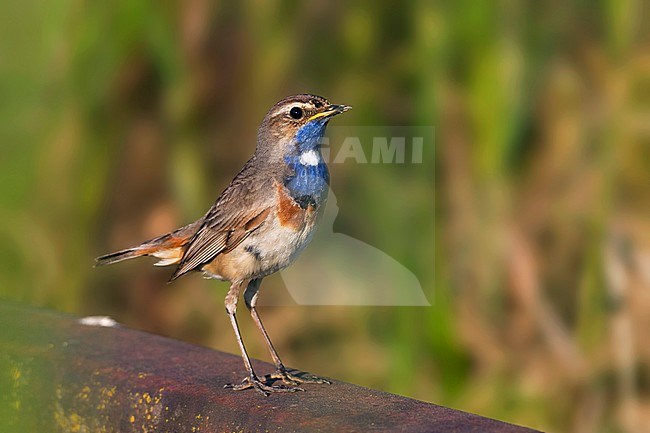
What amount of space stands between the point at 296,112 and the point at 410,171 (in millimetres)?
1495

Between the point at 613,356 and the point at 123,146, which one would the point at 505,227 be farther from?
the point at 123,146

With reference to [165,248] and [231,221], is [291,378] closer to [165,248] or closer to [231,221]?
[231,221]

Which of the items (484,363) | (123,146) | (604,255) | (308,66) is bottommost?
(484,363)

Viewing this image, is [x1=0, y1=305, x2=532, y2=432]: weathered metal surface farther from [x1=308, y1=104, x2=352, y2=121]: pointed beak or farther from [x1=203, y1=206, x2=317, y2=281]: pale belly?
[x1=308, y1=104, x2=352, y2=121]: pointed beak

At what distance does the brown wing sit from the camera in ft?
11.5

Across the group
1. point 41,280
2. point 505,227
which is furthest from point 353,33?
point 41,280

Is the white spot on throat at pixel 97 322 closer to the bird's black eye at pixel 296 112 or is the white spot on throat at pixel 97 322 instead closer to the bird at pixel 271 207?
the bird at pixel 271 207

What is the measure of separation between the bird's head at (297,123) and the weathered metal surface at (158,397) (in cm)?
71

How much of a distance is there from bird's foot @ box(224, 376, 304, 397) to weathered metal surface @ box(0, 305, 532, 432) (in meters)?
0.03

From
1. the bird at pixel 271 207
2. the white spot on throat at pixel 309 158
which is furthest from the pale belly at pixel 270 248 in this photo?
the white spot on throat at pixel 309 158

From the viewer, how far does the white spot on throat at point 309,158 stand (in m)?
3.56

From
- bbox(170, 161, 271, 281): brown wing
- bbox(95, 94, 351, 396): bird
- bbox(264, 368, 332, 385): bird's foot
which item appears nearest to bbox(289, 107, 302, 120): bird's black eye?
bbox(95, 94, 351, 396): bird

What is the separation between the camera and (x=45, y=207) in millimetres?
5324

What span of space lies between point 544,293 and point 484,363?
0.37 metres
